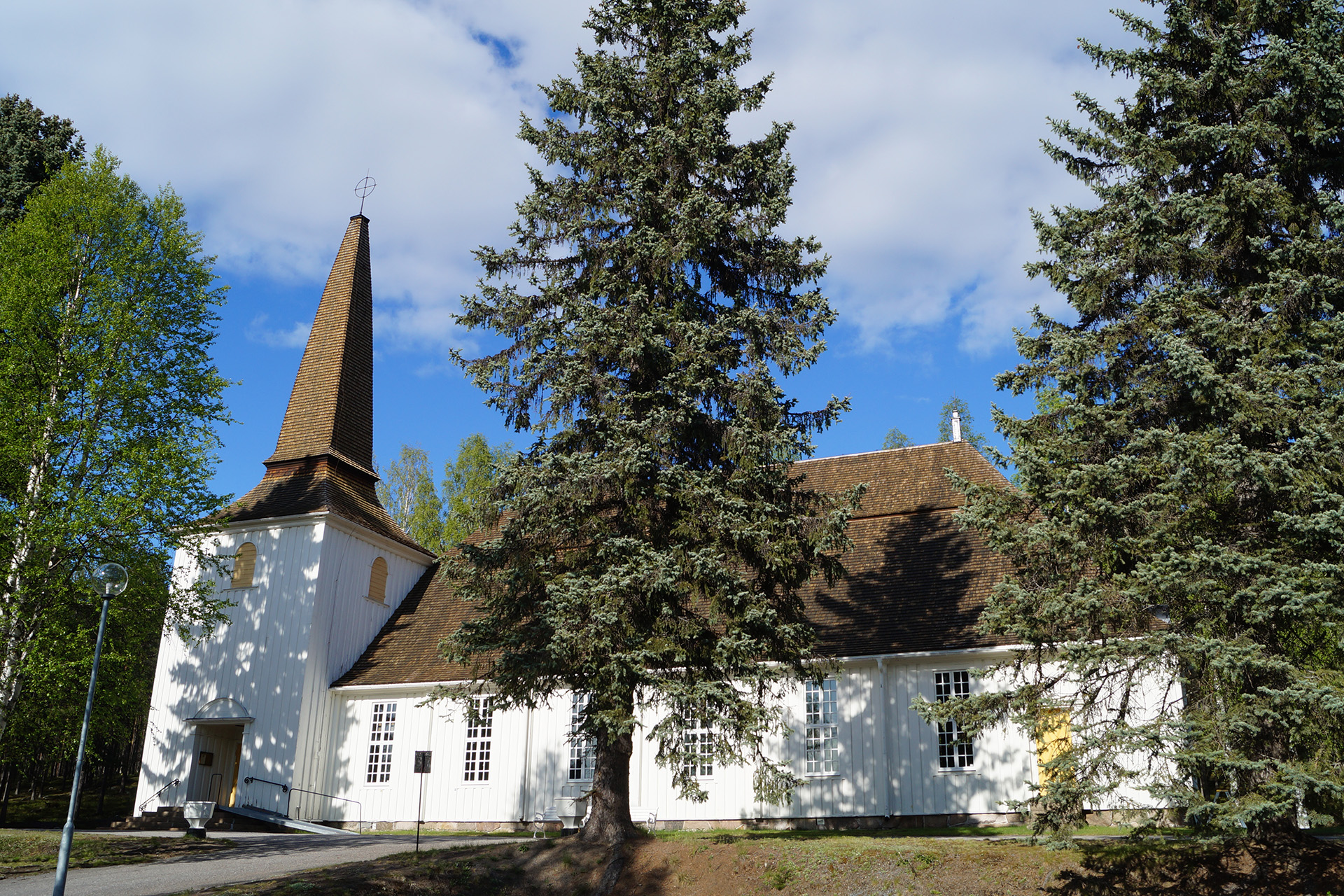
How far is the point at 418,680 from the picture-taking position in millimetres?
22641

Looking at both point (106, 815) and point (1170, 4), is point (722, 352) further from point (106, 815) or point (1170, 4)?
point (106, 815)

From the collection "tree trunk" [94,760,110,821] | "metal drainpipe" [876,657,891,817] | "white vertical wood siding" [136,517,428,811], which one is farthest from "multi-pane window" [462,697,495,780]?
"tree trunk" [94,760,110,821]

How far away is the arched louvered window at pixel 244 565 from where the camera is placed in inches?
959

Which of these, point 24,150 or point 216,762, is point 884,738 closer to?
point 216,762

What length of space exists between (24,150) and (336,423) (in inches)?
369

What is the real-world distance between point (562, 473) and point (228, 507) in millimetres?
16436

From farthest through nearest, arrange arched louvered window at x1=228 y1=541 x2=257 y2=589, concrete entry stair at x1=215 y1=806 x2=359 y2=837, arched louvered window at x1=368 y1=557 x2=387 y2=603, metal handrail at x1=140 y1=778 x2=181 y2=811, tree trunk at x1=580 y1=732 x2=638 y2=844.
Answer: arched louvered window at x1=368 y1=557 x2=387 y2=603, arched louvered window at x1=228 y1=541 x2=257 y2=589, metal handrail at x1=140 y1=778 x2=181 y2=811, concrete entry stair at x1=215 y1=806 x2=359 y2=837, tree trunk at x1=580 y1=732 x2=638 y2=844

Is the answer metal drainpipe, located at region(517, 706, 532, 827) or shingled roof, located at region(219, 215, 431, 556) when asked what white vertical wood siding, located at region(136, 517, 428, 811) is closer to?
shingled roof, located at region(219, 215, 431, 556)

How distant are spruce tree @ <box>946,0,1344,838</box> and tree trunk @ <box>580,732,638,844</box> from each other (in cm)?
457

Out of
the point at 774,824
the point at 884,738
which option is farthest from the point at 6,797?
the point at 884,738

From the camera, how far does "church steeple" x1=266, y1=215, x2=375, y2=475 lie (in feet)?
85.3

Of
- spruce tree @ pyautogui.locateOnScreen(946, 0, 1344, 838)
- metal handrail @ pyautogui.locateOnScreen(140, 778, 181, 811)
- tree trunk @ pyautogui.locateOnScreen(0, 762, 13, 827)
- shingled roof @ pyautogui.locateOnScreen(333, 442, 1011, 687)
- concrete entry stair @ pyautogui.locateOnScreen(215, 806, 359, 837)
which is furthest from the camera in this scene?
tree trunk @ pyautogui.locateOnScreen(0, 762, 13, 827)

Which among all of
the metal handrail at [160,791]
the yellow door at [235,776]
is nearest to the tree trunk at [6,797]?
the metal handrail at [160,791]

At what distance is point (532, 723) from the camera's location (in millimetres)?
22062
